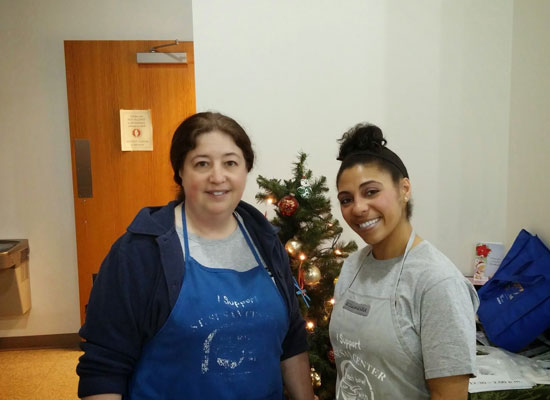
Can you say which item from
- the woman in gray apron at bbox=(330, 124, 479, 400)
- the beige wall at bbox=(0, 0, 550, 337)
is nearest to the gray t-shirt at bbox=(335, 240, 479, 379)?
the woman in gray apron at bbox=(330, 124, 479, 400)

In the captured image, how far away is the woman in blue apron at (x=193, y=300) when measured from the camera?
1.08 meters

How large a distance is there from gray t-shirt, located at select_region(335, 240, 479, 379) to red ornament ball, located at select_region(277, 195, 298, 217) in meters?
0.77

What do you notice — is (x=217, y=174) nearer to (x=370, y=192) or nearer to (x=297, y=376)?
(x=370, y=192)

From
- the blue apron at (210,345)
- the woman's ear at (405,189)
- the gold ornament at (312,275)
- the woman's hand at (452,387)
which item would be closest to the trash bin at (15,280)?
the gold ornament at (312,275)

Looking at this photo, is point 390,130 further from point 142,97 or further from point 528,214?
point 142,97

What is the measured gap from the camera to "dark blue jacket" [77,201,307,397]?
107 centimetres

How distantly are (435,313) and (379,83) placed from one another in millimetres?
1606

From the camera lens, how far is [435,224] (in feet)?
7.61

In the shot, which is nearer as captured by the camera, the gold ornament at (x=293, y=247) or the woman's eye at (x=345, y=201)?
the woman's eye at (x=345, y=201)

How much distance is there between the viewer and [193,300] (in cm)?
112

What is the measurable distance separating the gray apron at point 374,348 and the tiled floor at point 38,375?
2.37 m

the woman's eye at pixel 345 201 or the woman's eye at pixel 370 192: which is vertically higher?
the woman's eye at pixel 370 192

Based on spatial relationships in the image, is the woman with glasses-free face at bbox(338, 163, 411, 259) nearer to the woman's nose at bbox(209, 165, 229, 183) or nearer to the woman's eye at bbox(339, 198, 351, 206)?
the woman's eye at bbox(339, 198, 351, 206)

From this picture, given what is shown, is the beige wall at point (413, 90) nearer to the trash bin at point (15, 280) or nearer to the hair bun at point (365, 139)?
the hair bun at point (365, 139)
